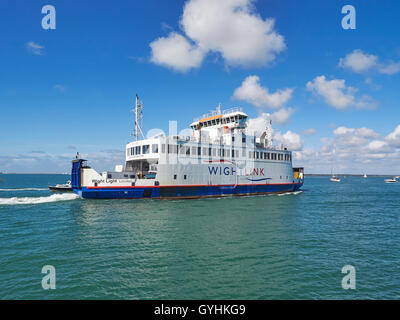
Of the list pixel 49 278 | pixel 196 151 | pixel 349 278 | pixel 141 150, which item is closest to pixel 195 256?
pixel 49 278

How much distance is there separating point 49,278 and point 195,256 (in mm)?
5550

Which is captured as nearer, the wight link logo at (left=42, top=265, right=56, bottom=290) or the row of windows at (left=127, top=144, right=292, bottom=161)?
the wight link logo at (left=42, top=265, right=56, bottom=290)

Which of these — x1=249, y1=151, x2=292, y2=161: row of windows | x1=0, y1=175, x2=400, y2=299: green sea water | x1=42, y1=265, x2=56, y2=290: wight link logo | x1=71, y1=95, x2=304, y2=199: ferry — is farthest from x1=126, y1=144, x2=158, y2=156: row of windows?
x1=42, y1=265, x2=56, y2=290: wight link logo

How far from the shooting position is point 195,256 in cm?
1021

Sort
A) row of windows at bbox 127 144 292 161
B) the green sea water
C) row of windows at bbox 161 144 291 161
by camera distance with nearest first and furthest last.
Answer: the green sea water
row of windows at bbox 127 144 292 161
row of windows at bbox 161 144 291 161

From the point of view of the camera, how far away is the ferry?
26047 mm

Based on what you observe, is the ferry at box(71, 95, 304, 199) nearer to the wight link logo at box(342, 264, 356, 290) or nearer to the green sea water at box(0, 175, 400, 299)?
the green sea water at box(0, 175, 400, 299)

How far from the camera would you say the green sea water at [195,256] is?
749 centimetres

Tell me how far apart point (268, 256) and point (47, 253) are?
1013 cm

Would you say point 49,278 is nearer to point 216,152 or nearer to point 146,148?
point 146,148

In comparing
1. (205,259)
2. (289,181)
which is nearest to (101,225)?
(205,259)

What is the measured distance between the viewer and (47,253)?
1053 centimetres

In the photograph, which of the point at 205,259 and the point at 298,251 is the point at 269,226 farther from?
the point at 205,259

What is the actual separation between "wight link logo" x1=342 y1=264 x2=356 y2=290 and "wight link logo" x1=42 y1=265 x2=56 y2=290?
997 centimetres
